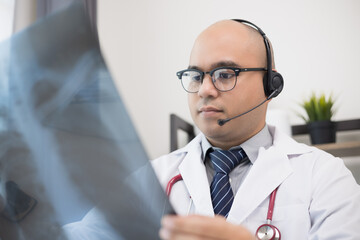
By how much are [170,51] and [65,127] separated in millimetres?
1497

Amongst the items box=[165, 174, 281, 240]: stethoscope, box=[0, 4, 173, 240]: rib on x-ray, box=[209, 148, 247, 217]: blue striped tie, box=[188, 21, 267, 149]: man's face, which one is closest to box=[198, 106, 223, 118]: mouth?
box=[188, 21, 267, 149]: man's face

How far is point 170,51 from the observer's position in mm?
1800

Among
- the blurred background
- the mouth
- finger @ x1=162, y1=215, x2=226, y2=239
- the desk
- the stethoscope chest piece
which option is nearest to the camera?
finger @ x1=162, y1=215, x2=226, y2=239

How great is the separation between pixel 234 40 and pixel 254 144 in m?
0.28

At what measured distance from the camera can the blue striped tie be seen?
2.51 ft

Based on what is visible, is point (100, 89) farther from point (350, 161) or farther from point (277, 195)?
point (350, 161)

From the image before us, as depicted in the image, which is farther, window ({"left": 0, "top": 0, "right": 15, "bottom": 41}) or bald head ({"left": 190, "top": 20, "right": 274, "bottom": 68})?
window ({"left": 0, "top": 0, "right": 15, "bottom": 41})

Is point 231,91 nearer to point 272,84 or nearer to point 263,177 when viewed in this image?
point 272,84

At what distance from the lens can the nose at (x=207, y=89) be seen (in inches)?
32.5

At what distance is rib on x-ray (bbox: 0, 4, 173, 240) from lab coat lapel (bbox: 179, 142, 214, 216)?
427 millimetres

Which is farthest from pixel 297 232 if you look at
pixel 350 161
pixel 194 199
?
pixel 350 161

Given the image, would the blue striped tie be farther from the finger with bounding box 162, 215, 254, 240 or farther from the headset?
the finger with bounding box 162, 215, 254, 240

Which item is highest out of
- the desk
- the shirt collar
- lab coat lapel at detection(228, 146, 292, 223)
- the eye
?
the eye

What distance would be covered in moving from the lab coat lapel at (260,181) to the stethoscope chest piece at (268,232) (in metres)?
0.05
